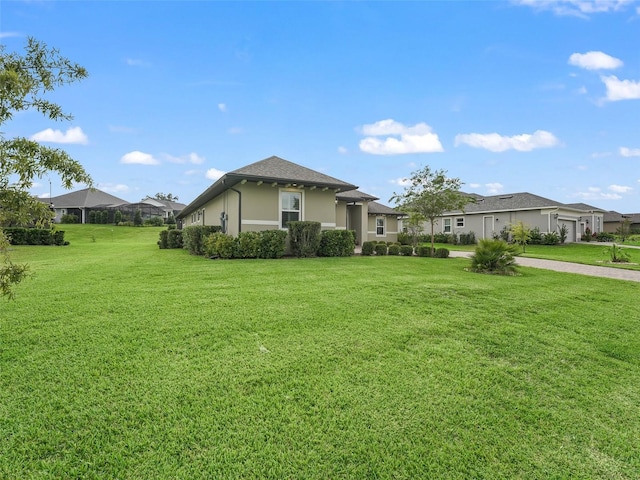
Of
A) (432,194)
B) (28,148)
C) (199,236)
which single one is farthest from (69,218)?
(28,148)

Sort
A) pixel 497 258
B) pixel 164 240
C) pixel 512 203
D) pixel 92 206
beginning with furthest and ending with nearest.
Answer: pixel 92 206, pixel 512 203, pixel 164 240, pixel 497 258

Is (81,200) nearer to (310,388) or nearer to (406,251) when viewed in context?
(406,251)

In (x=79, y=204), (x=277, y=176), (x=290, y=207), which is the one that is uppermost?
(x=79, y=204)

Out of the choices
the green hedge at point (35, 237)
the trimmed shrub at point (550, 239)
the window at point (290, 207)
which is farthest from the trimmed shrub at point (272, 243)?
the trimmed shrub at point (550, 239)

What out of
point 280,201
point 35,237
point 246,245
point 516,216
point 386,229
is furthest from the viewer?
point 516,216

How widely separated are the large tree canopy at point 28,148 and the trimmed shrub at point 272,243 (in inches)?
329

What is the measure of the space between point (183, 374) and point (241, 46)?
40.8ft

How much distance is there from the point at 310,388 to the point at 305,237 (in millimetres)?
9329

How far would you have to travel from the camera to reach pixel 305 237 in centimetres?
1212

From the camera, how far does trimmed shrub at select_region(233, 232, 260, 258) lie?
37.0 feet

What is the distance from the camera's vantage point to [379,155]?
25750 mm

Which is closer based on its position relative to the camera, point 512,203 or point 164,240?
point 164,240

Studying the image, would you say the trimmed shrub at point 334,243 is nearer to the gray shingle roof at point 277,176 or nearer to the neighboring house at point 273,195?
the neighboring house at point 273,195

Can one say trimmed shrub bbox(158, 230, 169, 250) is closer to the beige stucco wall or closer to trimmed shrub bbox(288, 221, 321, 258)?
trimmed shrub bbox(288, 221, 321, 258)
